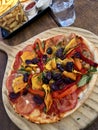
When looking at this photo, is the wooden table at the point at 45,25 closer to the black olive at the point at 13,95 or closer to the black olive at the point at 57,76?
the black olive at the point at 13,95

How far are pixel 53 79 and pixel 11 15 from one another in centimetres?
39

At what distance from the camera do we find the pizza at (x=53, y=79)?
1.05 m

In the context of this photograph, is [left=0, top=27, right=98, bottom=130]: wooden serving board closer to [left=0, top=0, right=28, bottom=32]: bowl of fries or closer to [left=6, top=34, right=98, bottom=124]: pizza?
[left=6, top=34, right=98, bottom=124]: pizza

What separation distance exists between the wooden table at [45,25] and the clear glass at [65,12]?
0.03 meters

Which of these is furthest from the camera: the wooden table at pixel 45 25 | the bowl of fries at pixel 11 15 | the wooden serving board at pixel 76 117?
the bowl of fries at pixel 11 15

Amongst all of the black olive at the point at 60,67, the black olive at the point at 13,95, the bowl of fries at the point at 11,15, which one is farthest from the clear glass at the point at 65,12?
the black olive at the point at 13,95

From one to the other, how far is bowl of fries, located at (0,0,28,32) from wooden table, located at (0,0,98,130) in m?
0.04

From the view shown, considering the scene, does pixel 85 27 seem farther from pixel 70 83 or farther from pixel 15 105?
pixel 15 105

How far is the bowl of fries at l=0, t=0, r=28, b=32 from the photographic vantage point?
1.32 meters

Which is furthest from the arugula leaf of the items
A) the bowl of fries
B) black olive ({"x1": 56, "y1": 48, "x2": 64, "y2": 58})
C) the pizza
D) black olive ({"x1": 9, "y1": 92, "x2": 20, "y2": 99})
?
the bowl of fries

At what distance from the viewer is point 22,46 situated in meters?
1.32

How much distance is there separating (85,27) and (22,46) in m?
0.27

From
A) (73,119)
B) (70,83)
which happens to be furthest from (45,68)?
(73,119)

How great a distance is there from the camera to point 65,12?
130 cm
